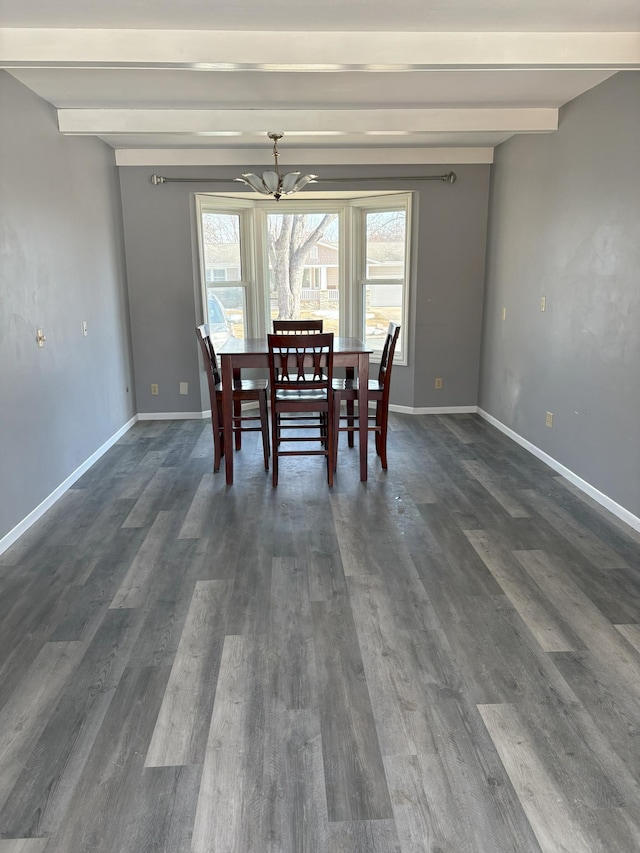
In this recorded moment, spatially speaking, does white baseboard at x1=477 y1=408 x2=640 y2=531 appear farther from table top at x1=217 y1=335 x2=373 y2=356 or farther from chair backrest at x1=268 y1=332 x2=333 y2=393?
chair backrest at x1=268 y1=332 x2=333 y2=393

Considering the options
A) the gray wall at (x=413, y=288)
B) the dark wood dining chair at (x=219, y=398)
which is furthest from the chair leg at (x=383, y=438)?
the gray wall at (x=413, y=288)

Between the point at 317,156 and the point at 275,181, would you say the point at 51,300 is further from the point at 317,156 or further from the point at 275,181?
the point at 317,156

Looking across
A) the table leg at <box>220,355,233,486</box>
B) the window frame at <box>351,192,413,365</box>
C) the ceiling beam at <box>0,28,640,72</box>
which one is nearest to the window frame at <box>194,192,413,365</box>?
the window frame at <box>351,192,413,365</box>

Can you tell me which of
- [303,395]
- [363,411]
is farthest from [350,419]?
[303,395]

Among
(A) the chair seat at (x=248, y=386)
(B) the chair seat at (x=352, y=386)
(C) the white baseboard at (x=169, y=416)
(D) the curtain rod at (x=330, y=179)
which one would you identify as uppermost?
(D) the curtain rod at (x=330, y=179)

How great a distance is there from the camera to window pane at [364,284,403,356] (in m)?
5.91

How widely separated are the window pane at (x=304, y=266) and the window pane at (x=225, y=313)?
34 centimetres

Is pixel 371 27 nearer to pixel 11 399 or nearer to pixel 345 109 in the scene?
pixel 345 109

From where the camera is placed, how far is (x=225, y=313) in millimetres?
5930

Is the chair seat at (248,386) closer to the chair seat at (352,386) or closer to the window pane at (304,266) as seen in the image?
the chair seat at (352,386)

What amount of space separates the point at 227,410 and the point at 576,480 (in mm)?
2295

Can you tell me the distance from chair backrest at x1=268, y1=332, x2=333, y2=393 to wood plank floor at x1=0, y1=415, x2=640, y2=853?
747 millimetres

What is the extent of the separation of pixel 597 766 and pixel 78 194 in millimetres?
4397

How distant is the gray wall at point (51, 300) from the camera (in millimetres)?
3176
